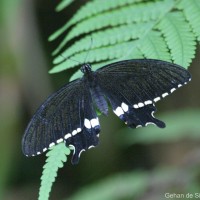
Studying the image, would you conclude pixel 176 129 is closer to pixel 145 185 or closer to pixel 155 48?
pixel 145 185

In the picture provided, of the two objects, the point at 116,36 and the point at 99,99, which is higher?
the point at 116,36

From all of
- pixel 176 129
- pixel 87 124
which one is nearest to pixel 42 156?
pixel 176 129

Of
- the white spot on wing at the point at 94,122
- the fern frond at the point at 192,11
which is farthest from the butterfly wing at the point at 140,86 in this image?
the fern frond at the point at 192,11

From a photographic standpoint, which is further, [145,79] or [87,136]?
[145,79]

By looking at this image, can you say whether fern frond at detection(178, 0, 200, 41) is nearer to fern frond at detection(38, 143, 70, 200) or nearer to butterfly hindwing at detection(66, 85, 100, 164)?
butterfly hindwing at detection(66, 85, 100, 164)

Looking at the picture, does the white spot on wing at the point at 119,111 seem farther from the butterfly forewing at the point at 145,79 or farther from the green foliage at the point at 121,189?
the green foliage at the point at 121,189

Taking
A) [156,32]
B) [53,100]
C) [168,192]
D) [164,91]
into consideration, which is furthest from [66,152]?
[168,192]

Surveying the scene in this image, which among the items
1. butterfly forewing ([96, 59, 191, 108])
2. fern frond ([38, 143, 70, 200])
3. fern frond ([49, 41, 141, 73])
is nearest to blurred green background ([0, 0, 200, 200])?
butterfly forewing ([96, 59, 191, 108])
